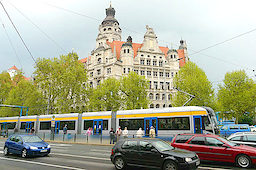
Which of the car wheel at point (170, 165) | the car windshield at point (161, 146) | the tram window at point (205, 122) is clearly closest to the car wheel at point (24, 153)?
the car windshield at point (161, 146)

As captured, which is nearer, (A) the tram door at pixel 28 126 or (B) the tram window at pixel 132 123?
(B) the tram window at pixel 132 123

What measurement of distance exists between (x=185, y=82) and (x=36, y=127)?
26.9m

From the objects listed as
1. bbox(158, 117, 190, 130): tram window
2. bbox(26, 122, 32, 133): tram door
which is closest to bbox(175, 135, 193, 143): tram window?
bbox(158, 117, 190, 130): tram window

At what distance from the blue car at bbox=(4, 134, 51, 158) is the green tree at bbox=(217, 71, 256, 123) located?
108ft

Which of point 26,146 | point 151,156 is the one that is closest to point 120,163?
point 151,156

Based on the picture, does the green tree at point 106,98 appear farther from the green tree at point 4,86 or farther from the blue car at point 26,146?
the green tree at point 4,86

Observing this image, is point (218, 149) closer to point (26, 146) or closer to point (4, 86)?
point (26, 146)

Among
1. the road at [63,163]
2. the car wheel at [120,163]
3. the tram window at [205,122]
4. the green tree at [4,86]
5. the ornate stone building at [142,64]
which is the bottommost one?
the road at [63,163]

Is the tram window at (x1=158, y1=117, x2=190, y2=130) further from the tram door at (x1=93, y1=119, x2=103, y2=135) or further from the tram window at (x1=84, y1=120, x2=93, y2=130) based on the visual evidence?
the tram window at (x1=84, y1=120, x2=93, y2=130)

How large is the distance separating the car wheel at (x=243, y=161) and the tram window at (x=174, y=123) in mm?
10043

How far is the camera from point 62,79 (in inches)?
1465

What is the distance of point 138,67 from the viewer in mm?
55312

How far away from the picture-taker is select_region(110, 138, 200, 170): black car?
7020 mm

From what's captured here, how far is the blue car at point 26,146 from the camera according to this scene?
439 inches
